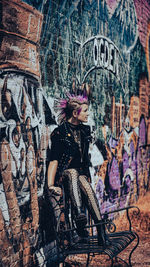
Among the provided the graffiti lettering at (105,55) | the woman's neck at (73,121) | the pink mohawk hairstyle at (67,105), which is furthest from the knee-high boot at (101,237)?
the graffiti lettering at (105,55)

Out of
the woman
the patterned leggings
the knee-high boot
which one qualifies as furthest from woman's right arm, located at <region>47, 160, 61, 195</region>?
the knee-high boot

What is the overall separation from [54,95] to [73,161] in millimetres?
870

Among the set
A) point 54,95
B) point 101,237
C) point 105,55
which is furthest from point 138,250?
point 105,55

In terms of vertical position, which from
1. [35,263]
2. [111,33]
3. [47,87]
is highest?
[111,33]

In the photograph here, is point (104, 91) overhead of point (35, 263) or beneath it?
overhead

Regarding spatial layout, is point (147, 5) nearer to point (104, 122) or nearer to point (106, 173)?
point (104, 122)

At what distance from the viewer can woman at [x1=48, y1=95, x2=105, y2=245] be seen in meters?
3.95

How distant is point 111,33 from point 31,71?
9.64 ft

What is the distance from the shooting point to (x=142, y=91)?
27.7ft

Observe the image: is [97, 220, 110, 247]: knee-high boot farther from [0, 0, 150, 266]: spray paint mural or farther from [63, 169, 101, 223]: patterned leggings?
[0, 0, 150, 266]: spray paint mural

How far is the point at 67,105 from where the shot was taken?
4449 millimetres

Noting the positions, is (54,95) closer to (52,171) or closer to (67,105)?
(67,105)

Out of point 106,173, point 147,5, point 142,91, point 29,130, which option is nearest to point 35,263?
point 29,130

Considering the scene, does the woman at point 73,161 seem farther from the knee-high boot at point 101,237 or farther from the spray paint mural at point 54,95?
the spray paint mural at point 54,95
